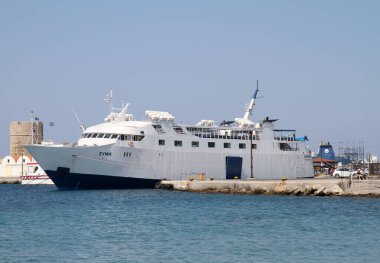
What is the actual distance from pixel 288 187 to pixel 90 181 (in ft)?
56.3

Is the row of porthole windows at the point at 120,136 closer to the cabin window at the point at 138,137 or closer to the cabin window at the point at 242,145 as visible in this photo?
the cabin window at the point at 138,137

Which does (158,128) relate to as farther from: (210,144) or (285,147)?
(285,147)

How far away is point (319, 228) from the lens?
30.7 metres

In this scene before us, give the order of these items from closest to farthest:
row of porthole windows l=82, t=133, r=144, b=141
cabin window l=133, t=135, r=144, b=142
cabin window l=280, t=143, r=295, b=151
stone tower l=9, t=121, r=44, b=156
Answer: row of porthole windows l=82, t=133, r=144, b=141 → cabin window l=133, t=135, r=144, b=142 → cabin window l=280, t=143, r=295, b=151 → stone tower l=9, t=121, r=44, b=156

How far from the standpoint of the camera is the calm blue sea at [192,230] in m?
23.8

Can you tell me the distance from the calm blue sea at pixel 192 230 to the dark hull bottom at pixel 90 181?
909 cm

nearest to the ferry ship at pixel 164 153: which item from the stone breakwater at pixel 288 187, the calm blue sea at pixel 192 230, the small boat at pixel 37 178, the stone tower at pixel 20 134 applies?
the stone breakwater at pixel 288 187

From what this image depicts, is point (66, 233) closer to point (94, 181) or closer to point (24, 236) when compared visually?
point (24, 236)

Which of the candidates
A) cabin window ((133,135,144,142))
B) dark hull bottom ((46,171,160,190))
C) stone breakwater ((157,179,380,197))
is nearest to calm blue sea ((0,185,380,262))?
stone breakwater ((157,179,380,197))

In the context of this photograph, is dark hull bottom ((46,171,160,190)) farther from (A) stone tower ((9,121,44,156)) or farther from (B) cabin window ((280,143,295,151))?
(A) stone tower ((9,121,44,156))

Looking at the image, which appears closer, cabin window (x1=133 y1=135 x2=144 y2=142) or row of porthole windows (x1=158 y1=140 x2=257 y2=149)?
cabin window (x1=133 y1=135 x2=144 y2=142)

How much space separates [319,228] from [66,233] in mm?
11701

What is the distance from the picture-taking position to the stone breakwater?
1889 inches

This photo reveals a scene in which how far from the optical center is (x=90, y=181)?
→ 5688 centimetres
